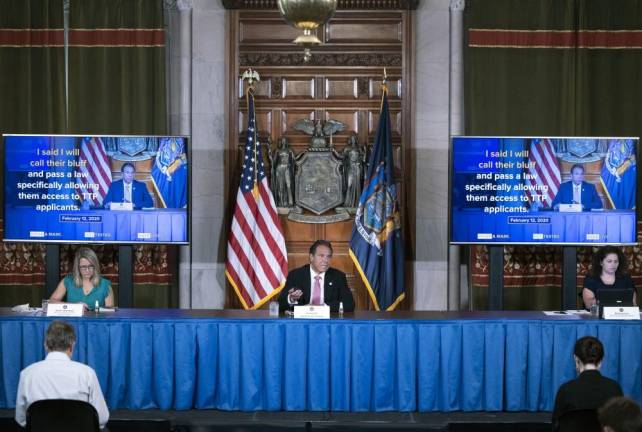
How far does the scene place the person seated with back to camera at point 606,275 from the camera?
7086mm

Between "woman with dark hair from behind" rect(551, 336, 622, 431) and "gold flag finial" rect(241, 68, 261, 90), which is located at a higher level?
"gold flag finial" rect(241, 68, 261, 90)

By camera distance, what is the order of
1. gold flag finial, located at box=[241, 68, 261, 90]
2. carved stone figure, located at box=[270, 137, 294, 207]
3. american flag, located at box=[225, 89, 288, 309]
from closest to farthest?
american flag, located at box=[225, 89, 288, 309] → gold flag finial, located at box=[241, 68, 261, 90] → carved stone figure, located at box=[270, 137, 294, 207]

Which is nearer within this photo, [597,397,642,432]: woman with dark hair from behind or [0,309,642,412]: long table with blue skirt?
[597,397,642,432]: woman with dark hair from behind

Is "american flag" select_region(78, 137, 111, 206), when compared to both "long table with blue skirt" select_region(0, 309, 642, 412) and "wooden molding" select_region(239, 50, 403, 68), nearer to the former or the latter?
"wooden molding" select_region(239, 50, 403, 68)

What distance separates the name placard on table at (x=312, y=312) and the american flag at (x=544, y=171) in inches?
103

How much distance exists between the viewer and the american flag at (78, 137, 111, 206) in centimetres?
818

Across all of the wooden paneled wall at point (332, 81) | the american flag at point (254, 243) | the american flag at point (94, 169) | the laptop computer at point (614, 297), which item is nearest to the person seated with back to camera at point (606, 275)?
the laptop computer at point (614, 297)

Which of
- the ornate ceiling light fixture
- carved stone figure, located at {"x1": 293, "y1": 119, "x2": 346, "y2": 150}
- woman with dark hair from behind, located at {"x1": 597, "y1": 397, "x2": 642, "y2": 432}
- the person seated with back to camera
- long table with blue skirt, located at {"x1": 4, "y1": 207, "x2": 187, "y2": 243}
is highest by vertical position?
the ornate ceiling light fixture

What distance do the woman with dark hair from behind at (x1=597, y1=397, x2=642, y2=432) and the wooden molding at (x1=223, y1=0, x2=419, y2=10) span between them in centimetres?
648

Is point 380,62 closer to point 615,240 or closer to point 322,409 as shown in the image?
point 615,240

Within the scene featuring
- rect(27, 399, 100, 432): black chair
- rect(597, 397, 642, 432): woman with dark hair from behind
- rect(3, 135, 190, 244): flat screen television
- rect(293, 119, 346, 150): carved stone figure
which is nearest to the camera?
rect(597, 397, 642, 432): woman with dark hair from behind

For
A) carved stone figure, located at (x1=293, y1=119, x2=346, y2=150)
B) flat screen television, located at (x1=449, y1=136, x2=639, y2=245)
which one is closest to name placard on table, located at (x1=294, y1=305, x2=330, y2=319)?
flat screen television, located at (x1=449, y1=136, x2=639, y2=245)

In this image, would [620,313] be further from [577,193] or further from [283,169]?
[283,169]

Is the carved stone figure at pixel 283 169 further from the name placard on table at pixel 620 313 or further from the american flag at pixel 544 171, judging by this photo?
the name placard on table at pixel 620 313
